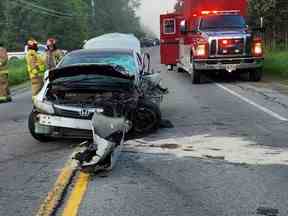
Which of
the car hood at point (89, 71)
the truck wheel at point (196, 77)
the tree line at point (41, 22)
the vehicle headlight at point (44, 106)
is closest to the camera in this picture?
the vehicle headlight at point (44, 106)

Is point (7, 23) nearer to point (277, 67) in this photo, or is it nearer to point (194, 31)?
point (277, 67)

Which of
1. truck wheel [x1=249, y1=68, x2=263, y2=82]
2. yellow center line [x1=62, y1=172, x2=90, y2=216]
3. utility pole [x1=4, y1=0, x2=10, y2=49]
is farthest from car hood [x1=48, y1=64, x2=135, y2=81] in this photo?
utility pole [x1=4, y1=0, x2=10, y2=49]

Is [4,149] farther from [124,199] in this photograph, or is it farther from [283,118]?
[283,118]

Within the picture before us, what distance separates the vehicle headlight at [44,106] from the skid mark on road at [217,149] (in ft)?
4.14

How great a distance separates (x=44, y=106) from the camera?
29.6ft

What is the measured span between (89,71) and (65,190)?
3786mm

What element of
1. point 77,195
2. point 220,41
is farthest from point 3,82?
point 77,195

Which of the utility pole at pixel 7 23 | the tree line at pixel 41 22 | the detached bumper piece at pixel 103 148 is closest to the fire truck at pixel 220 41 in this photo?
the detached bumper piece at pixel 103 148

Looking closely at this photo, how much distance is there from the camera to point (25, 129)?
1079 centimetres

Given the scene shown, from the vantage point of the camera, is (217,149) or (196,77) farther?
(196,77)

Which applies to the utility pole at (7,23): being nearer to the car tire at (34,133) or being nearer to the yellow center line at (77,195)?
the car tire at (34,133)

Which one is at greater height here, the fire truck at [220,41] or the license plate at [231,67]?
the fire truck at [220,41]

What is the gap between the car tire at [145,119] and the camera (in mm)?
9578

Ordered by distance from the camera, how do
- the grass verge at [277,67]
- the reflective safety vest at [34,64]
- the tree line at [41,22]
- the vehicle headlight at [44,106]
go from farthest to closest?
the tree line at [41,22] → the grass verge at [277,67] → the reflective safety vest at [34,64] → the vehicle headlight at [44,106]
